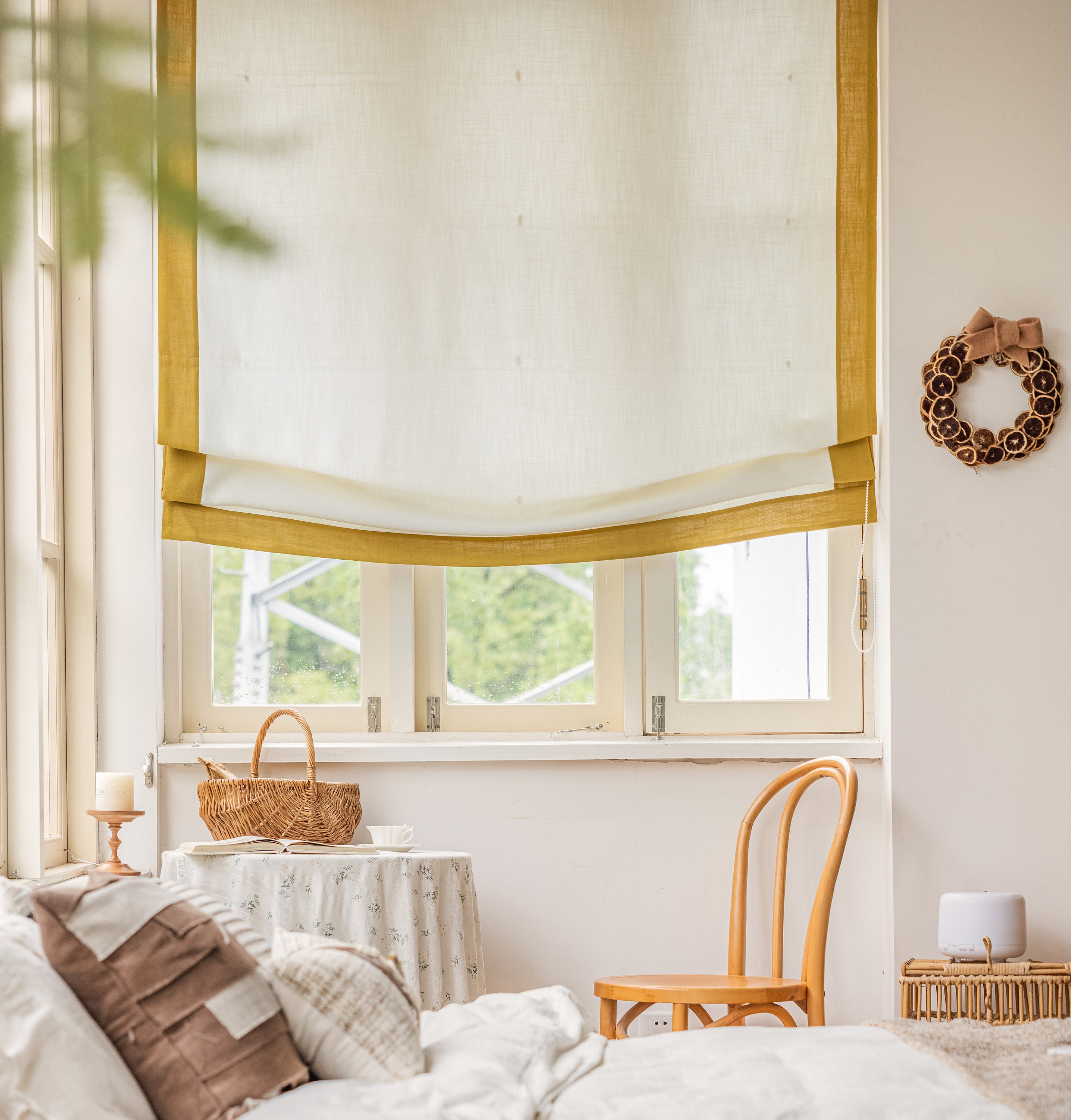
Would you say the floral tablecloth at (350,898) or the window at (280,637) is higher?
the window at (280,637)

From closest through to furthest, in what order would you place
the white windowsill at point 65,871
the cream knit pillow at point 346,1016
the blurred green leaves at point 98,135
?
the blurred green leaves at point 98,135
the cream knit pillow at point 346,1016
the white windowsill at point 65,871

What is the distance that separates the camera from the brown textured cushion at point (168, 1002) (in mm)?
1171

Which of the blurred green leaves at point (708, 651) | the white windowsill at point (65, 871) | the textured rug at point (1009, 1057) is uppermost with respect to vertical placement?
the blurred green leaves at point (708, 651)

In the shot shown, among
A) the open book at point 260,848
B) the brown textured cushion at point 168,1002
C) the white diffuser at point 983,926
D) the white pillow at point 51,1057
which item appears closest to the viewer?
the white pillow at point 51,1057

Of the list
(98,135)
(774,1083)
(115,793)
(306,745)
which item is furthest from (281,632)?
(98,135)

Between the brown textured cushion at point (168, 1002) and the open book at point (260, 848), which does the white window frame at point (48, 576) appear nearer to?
the open book at point (260, 848)

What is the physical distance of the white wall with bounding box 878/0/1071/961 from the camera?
2699 mm

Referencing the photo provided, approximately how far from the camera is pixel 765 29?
286 centimetres

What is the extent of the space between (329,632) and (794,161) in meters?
1.68

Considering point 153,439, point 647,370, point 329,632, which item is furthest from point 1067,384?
point 153,439

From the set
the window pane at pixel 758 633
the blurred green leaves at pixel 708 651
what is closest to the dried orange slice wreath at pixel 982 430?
the window pane at pixel 758 633

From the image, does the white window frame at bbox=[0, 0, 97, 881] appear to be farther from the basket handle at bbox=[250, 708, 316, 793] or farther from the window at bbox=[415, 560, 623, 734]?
the window at bbox=[415, 560, 623, 734]

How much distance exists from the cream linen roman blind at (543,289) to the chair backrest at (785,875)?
627 millimetres

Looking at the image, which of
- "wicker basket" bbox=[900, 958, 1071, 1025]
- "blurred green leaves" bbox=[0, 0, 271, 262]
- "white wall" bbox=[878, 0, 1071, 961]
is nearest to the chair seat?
"wicker basket" bbox=[900, 958, 1071, 1025]
